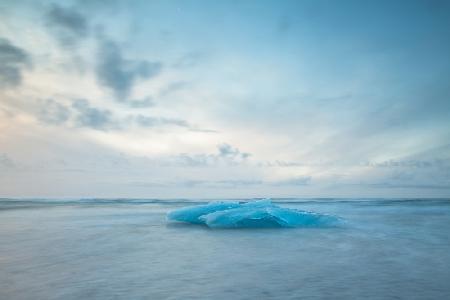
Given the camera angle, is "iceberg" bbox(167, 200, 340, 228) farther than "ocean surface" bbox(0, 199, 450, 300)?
Yes

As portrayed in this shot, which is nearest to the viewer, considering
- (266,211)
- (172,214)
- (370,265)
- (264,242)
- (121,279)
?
(121,279)

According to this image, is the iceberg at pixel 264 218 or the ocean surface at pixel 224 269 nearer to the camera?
the ocean surface at pixel 224 269

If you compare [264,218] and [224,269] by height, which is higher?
[264,218]

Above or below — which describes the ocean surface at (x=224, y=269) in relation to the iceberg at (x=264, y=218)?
below

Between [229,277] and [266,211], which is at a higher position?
[266,211]

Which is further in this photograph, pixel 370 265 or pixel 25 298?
pixel 370 265

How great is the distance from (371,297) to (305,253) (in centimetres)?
185

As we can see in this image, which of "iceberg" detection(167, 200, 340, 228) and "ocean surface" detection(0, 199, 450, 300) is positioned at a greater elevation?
"iceberg" detection(167, 200, 340, 228)

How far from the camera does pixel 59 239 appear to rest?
539cm

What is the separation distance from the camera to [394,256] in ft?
13.0

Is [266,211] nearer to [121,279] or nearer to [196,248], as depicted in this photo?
[196,248]

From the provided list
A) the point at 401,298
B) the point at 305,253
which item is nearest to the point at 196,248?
the point at 305,253

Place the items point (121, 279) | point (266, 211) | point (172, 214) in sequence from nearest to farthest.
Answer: point (121, 279) → point (266, 211) → point (172, 214)

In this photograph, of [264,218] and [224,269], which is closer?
[224,269]
